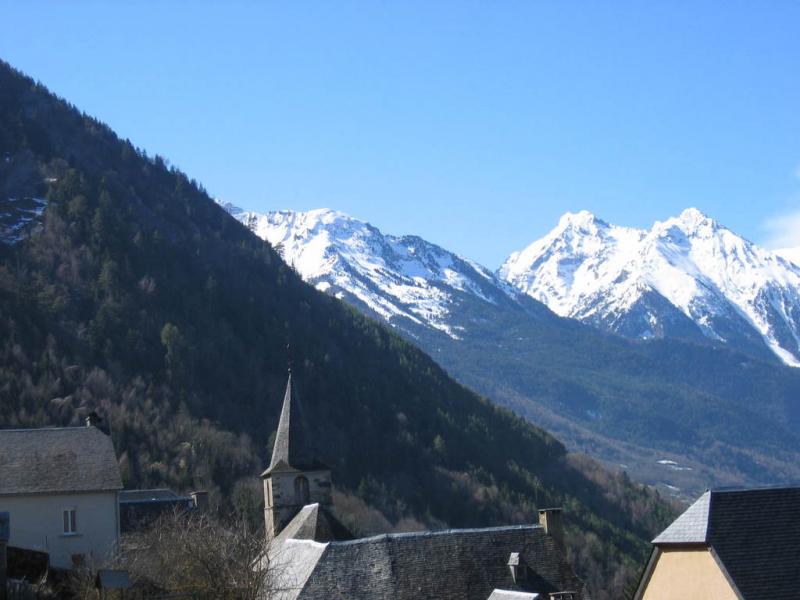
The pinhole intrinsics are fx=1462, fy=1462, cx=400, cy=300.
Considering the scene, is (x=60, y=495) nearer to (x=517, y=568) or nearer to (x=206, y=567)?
(x=206, y=567)

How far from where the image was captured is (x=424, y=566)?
61156 mm

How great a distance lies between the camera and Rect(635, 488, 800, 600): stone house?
Result: 3706cm

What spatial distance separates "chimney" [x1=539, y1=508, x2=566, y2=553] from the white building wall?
65.0ft

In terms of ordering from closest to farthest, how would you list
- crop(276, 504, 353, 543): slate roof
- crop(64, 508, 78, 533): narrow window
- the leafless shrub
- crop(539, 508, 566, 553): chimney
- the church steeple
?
1. the leafless shrub
2. crop(539, 508, 566, 553): chimney
3. crop(64, 508, 78, 533): narrow window
4. crop(276, 504, 353, 543): slate roof
5. the church steeple

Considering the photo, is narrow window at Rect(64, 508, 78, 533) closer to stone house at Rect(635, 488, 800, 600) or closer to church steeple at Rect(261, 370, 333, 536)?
church steeple at Rect(261, 370, 333, 536)

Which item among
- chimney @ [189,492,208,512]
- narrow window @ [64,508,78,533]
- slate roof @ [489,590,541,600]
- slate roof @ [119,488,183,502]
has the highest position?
narrow window @ [64,508,78,533]

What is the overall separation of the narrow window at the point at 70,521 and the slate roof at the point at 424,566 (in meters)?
10.1

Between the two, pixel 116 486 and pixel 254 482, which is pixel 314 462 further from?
pixel 254 482

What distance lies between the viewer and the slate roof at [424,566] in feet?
193

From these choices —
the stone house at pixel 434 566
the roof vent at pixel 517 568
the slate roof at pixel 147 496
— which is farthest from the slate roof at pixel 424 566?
the slate roof at pixel 147 496

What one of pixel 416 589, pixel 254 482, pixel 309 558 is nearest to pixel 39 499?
pixel 309 558

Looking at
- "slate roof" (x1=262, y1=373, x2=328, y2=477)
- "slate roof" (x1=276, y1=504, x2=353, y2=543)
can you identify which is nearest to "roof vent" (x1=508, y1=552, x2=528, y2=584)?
"slate roof" (x1=276, y1=504, x2=353, y2=543)

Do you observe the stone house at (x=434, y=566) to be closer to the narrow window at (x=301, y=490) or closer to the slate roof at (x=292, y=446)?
the narrow window at (x=301, y=490)

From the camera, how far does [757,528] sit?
3825 cm
